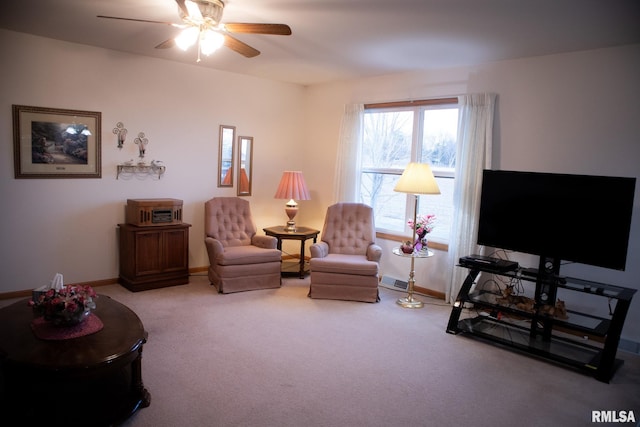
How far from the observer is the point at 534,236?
382 cm

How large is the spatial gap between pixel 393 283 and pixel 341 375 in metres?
2.48

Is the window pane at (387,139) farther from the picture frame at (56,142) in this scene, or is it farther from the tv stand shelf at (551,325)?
the picture frame at (56,142)

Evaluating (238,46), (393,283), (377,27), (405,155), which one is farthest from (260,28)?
(393,283)

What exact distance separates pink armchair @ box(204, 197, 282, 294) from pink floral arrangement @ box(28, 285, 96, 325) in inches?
85.9

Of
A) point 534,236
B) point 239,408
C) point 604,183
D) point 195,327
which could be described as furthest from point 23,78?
point 604,183

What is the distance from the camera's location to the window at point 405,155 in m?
5.09

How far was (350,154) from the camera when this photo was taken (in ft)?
19.2

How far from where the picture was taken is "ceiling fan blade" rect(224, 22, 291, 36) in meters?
2.92

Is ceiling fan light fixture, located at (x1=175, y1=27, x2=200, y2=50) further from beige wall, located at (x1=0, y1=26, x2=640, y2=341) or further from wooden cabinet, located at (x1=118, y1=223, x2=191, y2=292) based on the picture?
wooden cabinet, located at (x1=118, y1=223, x2=191, y2=292)

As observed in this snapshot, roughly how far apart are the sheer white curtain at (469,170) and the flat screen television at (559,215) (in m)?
0.50

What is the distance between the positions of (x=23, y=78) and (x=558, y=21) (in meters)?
4.72

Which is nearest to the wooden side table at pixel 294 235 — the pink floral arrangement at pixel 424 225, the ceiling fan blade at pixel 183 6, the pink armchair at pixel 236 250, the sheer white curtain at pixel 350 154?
the pink armchair at pixel 236 250

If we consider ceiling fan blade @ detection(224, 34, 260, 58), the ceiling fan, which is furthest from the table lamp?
the ceiling fan

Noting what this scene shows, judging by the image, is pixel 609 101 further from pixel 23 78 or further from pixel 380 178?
pixel 23 78
